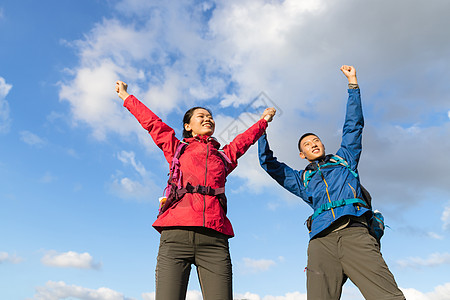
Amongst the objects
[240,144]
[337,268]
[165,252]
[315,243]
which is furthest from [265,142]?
[165,252]

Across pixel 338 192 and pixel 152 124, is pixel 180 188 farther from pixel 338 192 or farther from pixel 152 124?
pixel 338 192

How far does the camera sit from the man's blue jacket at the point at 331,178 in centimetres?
592

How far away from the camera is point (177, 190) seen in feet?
17.0

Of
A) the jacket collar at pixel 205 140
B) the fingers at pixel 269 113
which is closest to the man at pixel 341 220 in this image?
the fingers at pixel 269 113

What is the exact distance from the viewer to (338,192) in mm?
6074

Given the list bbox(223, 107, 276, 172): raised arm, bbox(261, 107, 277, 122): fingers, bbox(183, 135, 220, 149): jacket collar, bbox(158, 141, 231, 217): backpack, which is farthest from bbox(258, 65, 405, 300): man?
bbox(183, 135, 220, 149): jacket collar

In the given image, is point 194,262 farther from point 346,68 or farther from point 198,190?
point 346,68

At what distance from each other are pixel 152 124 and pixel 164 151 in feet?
1.42

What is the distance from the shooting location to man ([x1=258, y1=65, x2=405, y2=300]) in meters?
5.44

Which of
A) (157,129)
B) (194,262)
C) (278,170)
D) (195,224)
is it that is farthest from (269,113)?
(194,262)

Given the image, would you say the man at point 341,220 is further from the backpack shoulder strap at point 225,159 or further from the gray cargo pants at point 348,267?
the backpack shoulder strap at point 225,159

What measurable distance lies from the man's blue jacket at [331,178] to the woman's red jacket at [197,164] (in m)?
1.06

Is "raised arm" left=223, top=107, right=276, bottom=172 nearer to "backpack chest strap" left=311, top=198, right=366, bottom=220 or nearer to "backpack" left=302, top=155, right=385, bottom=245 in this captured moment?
"backpack" left=302, top=155, right=385, bottom=245

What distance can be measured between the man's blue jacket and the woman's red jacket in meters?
1.06
